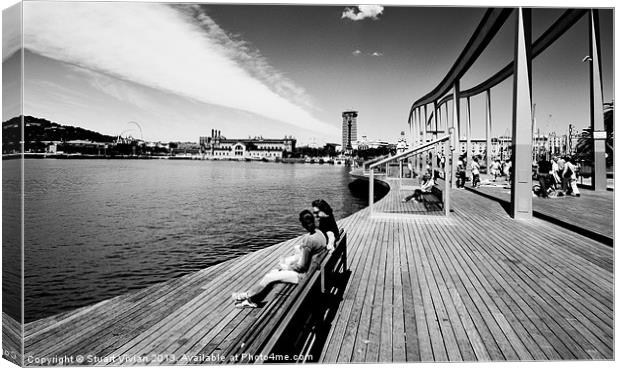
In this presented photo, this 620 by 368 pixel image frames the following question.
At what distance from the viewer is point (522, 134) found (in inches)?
351

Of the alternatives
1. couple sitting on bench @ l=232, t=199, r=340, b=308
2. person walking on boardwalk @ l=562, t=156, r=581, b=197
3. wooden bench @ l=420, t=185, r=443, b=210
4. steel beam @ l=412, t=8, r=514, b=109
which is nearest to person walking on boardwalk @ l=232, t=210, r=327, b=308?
couple sitting on bench @ l=232, t=199, r=340, b=308

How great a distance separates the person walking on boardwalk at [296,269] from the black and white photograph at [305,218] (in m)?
0.02

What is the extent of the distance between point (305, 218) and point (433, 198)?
695 cm

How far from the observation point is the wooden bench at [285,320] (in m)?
2.33

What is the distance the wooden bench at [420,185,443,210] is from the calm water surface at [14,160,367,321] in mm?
5436

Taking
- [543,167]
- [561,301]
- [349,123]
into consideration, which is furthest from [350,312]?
[543,167]

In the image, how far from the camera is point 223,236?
14.4m

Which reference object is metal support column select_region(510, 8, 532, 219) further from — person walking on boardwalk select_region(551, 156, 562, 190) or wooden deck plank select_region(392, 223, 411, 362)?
wooden deck plank select_region(392, 223, 411, 362)

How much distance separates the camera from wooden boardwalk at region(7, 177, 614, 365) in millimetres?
3070

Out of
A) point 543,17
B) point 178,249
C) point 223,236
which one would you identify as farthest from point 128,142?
point 543,17

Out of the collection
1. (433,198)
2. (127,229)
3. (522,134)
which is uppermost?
(522,134)

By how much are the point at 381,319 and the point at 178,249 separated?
1026 centimetres

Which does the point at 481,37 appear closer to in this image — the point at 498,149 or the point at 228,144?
the point at 228,144

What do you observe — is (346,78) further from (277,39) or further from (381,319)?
(381,319)
